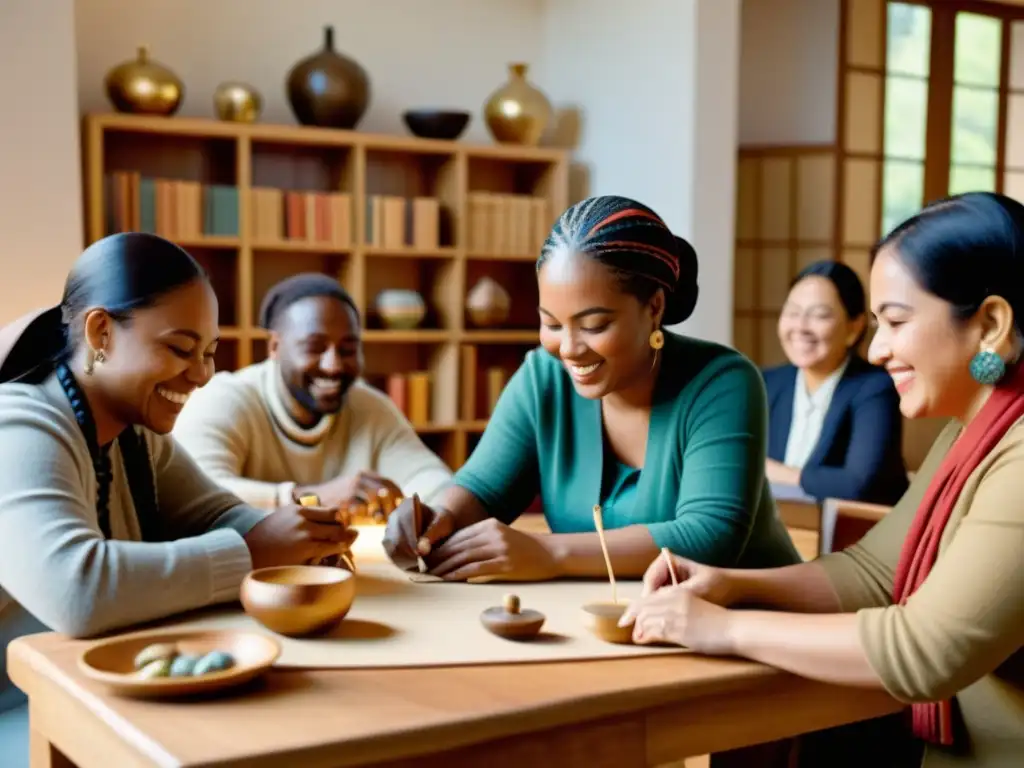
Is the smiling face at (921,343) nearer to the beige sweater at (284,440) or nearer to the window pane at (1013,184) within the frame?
the beige sweater at (284,440)

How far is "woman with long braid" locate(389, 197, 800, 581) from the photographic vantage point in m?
1.76

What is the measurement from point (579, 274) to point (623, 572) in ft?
1.52

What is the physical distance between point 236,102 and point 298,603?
380 cm

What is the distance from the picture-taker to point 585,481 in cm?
196

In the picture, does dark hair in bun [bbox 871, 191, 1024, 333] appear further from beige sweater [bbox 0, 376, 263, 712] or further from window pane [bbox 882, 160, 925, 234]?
window pane [bbox 882, 160, 925, 234]

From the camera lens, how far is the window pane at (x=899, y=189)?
6.47 meters

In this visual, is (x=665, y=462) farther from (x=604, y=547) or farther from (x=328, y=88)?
(x=328, y=88)

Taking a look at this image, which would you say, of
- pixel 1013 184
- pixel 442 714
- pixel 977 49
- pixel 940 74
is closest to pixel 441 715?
pixel 442 714

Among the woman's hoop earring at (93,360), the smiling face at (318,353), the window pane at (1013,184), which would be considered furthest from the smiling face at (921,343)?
A: the window pane at (1013,184)

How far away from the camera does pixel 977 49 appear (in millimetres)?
6656

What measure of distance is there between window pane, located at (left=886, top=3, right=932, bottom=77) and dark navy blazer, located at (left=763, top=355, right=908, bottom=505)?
11.0 ft

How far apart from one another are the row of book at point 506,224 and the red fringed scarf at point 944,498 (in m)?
3.98

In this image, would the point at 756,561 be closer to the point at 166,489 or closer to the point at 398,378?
the point at 166,489

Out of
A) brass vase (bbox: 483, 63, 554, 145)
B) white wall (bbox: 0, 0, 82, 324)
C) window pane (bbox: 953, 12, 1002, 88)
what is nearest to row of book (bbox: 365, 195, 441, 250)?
brass vase (bbox: 483, 63, 554, 145)
